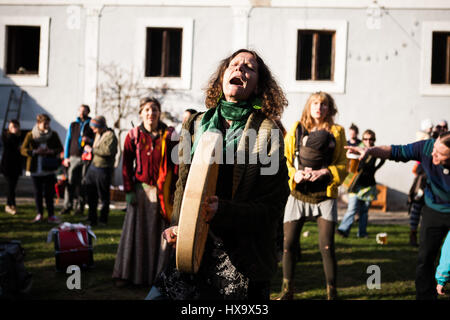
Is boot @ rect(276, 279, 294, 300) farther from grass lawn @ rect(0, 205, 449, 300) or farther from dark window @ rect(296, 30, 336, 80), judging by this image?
dark window @ rect(296, 30, 336, 80)

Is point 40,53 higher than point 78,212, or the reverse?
point 40,53

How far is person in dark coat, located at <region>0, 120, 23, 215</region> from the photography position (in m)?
9.31

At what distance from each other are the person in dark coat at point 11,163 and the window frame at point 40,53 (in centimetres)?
523

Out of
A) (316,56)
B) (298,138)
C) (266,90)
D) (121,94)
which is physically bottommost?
(298,138)

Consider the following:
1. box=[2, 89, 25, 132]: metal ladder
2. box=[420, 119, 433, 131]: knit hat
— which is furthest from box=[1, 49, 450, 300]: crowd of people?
box=[2, 89, 25, 132]: metal ladder

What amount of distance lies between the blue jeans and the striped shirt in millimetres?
4278

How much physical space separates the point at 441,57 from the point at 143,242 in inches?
448

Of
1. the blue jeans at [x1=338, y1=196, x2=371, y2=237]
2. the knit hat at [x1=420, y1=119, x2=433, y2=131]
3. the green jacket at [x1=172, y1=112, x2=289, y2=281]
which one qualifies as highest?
the knit hat at [x1=420, y1=119, x2=433, y2=131]

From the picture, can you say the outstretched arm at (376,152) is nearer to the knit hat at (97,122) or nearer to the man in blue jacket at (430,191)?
the man in blue jacket at (430,191)

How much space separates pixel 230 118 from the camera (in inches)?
97.1

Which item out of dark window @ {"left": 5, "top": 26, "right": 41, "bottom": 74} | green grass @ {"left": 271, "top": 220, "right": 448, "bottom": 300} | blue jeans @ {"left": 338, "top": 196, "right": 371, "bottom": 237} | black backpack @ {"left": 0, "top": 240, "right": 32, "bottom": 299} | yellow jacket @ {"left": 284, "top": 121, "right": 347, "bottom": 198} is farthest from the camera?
dark window @ {"left": 5, "top": 26, "right": 41, "bottom": 74}

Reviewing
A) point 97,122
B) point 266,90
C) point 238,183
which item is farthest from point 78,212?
point 238,183

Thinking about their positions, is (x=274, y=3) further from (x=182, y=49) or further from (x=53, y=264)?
(x=53, y=264)

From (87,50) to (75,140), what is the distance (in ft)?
19.5
